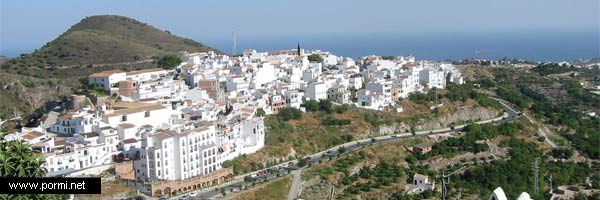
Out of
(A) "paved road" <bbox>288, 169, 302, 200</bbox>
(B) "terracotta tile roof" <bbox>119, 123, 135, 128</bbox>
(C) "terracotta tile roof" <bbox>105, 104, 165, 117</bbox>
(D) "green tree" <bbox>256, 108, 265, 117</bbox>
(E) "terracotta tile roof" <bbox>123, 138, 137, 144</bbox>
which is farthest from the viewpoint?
(D) "green tree" <bbox>256, 108, 265, 117</bbox>

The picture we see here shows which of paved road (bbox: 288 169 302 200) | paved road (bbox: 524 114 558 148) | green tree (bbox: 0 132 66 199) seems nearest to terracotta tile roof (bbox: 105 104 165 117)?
paved road (bbox: 288 169 302 200)

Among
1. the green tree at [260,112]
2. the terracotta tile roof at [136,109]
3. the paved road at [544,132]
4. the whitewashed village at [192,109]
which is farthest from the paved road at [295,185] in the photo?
the paved road at [544,132]

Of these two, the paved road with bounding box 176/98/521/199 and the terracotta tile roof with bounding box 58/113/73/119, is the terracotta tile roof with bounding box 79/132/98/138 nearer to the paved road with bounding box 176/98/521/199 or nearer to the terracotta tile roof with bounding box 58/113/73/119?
the terracotta tile roof with bounding box 58/113/73/119

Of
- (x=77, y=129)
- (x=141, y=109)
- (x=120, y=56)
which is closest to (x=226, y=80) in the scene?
(x=141, y=109)

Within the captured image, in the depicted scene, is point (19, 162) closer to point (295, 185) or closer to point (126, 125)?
point (126, 125)

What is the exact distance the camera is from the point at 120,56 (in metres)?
42.2

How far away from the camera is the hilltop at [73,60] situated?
30.8 m

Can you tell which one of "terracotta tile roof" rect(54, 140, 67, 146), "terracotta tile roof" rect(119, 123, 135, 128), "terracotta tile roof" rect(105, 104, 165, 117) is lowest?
"terracotta tile roof" rect(54, 140, 67, 146)

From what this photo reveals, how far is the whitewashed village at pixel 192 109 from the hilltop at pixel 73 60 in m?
4.20

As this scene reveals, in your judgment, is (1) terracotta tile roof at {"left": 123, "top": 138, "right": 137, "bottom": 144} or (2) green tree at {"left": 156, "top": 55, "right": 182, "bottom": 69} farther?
(2) green tree at {"left": 156, "top": 55, "right": 182, "bottom": 69}

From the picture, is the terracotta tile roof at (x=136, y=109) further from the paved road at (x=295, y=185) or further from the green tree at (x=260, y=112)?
the paved road at (x=295, y=185)

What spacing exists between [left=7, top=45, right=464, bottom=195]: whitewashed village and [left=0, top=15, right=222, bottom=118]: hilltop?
4.20 metres

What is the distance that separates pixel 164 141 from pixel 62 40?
1065 inches

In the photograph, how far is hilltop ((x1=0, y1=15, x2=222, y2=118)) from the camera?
3084 cm
